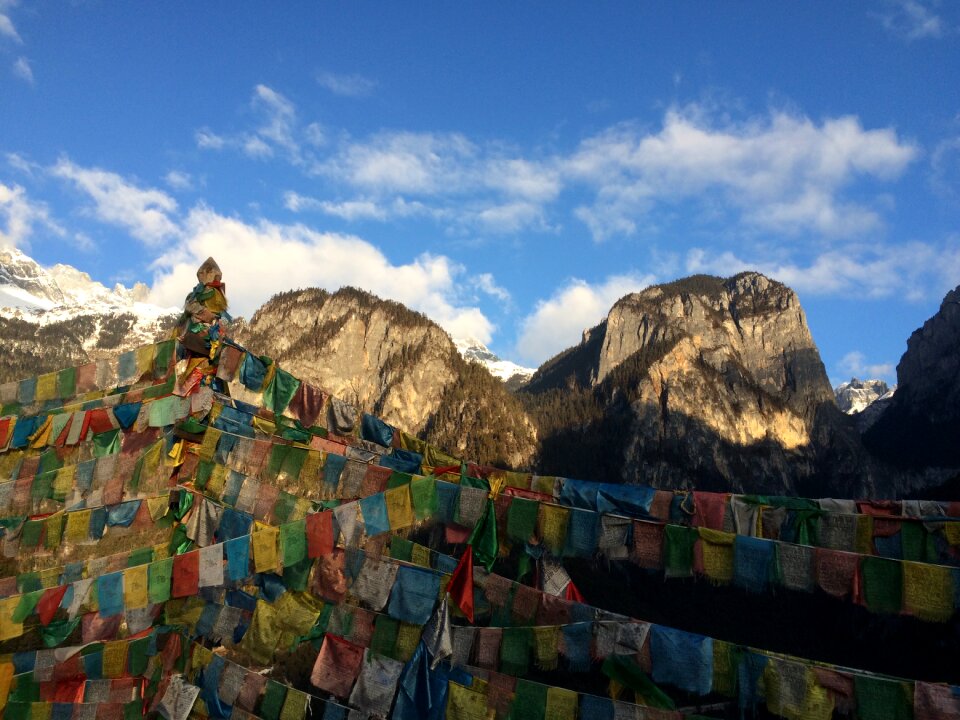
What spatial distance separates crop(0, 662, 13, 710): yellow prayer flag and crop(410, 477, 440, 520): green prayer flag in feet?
29.2

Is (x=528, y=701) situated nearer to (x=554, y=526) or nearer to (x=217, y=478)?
(x=554, y=526)

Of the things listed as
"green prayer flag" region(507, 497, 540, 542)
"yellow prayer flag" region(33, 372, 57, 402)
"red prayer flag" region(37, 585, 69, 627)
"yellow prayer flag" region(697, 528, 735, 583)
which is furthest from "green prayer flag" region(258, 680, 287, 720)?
"yellow prayer flag" region(33, 372, 57, 402)

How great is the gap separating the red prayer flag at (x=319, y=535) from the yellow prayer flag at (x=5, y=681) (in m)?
7.02

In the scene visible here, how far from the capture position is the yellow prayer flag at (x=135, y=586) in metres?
11.7

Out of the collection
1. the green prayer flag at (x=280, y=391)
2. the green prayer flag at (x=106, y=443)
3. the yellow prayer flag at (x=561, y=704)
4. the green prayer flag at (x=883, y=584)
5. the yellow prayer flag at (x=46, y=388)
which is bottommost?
the yellow prayer flag at (x=561, y=704)

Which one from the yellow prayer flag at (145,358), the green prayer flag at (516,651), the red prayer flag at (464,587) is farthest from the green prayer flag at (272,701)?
the yellow prayer flag at (145,358)

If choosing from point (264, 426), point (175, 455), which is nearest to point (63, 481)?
point (175, 455)

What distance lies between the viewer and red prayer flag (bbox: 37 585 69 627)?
40.3ft

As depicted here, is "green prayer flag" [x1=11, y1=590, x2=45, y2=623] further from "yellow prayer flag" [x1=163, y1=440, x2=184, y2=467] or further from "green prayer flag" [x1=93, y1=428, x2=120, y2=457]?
"green prayer flag" [x1=93, y1=428, x2=120, y2=457]

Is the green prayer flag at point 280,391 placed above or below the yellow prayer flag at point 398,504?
above

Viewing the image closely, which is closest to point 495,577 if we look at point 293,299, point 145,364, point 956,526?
point 956,526

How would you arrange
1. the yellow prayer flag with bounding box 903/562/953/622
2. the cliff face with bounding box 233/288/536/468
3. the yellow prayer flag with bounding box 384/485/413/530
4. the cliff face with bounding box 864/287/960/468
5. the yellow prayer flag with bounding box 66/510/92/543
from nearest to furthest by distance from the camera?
the yellow prayer flag with bounding box 903/562/953/622 → the yellow prayer flag with bounding box 384/485/413/530 → the yellow prayer flag with bounding box 66/510/92/543 → the cliff face with bounding box 233/288/536/468 → the cliff face with bounding box 864/287/960/468

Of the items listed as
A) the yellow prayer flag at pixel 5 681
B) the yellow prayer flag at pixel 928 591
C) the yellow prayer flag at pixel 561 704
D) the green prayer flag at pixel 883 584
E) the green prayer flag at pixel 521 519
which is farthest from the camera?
the yellow prayer flag at pixel 5 681

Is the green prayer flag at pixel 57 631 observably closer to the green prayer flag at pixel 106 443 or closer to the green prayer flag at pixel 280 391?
the green prayer flag at pixel 106 443
